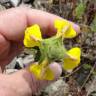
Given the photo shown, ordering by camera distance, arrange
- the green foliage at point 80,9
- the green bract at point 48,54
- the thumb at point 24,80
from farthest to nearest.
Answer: the green foliage at point 80,9, the thumb at point 24,80, the green bract at point 48,54

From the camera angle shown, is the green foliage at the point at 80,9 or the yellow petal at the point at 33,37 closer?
the yellow petal at the point at 33,37

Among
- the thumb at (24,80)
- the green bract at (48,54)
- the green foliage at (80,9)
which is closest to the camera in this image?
the green bract at (48,54)

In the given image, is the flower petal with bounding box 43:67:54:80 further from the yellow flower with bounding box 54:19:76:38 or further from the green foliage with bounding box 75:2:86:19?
the green foliage with bounding box 75:2:86:19

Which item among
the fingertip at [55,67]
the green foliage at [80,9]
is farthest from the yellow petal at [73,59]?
the green foliage at [80,9]

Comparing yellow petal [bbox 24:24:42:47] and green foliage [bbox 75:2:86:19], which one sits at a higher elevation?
yellow petal [bbox 24:24:42:47]

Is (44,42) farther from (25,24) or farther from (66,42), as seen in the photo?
(66,42)

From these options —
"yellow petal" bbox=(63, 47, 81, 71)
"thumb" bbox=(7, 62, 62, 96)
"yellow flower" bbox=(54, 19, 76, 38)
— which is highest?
"yellow flower" bbox=(54, 19, 76, 38)

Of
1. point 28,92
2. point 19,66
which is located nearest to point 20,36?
point 28,92

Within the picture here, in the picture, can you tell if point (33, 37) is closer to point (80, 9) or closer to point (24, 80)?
point (24, 80)

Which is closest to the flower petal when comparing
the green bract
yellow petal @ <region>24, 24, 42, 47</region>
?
the green bract

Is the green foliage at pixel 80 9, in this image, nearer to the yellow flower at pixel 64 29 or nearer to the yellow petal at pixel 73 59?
the yellow flower at pixel 64 29

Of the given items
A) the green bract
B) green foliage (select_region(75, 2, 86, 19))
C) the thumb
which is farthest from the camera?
green foliage (select_region(75, 2, 86, 19))
